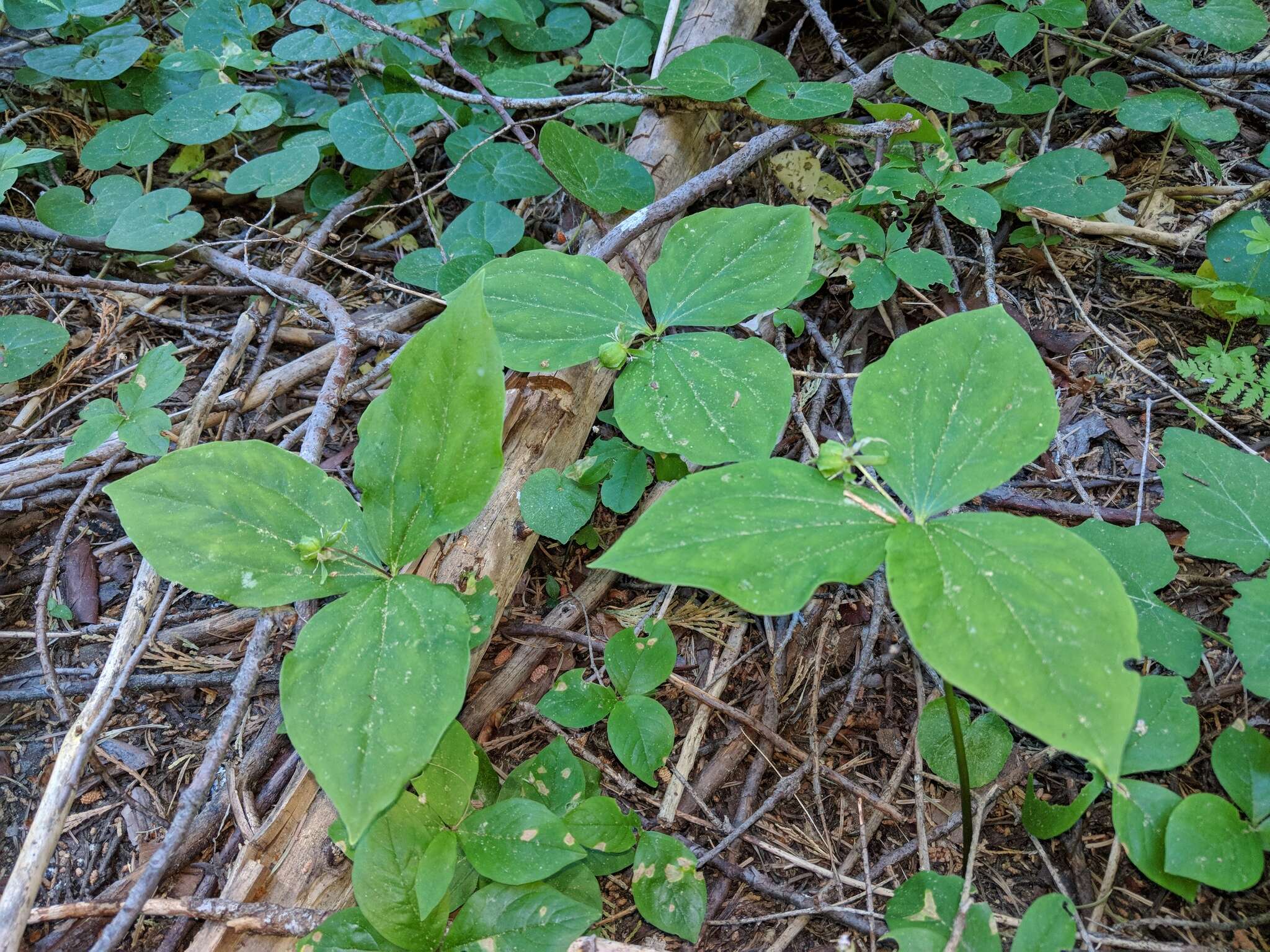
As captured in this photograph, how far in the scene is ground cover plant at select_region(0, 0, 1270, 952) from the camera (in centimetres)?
164

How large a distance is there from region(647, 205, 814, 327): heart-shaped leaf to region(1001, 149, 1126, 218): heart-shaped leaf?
3.82 ft

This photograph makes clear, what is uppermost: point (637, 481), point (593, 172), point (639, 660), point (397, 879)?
point (593, 172)

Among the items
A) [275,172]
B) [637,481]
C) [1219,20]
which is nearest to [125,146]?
[275,172]

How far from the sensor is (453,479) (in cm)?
177

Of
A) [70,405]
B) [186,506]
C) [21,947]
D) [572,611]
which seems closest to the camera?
[186,506]

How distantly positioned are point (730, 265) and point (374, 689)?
1.48 metres

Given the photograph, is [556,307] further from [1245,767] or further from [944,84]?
[1245,767]

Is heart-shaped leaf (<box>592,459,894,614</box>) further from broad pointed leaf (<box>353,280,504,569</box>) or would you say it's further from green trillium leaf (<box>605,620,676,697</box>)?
green trillium leaf (<box>605,620,676,697</box>)

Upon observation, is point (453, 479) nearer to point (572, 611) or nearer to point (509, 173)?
point (572, 611)

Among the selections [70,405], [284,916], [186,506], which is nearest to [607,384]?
[186,506]

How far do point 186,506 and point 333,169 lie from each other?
2.31 meters

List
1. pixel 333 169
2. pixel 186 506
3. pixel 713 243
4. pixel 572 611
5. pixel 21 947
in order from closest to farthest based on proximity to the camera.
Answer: pixel 186 506, pixel 21 947, pixel 713 243, pixel 572 611, pixel 333 169

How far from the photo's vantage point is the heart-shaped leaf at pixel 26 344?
2.83 meters

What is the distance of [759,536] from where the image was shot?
154 cm
